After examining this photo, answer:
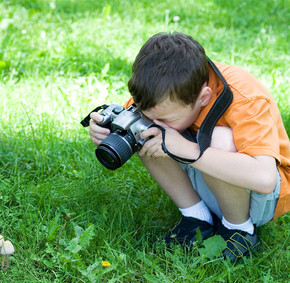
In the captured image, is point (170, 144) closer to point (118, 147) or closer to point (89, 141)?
point (118, 147)

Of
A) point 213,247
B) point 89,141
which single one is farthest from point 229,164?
point 89,141

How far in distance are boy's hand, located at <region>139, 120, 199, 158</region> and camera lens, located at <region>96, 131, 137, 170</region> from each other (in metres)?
0.06

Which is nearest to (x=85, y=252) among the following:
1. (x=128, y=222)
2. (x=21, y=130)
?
(x=128, y=222)

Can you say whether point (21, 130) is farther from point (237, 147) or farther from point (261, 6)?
point (261, 6)

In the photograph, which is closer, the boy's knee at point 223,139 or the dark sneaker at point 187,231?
the boy's knee at point 223,139

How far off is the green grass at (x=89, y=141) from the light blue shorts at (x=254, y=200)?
152 millimetres

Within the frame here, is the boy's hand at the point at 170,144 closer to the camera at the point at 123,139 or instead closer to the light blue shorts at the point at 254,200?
the camera at the point at 123,139

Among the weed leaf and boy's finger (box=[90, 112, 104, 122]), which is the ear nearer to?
boy's finger (box=[90, 112, 104, 122])

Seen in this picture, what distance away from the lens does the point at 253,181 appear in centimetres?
168

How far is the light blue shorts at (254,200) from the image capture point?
1.86m

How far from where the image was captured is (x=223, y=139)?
Result: 1.79m

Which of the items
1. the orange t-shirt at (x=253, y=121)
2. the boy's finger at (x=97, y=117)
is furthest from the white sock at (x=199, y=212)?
the boy's finger at (x=97, y=117)

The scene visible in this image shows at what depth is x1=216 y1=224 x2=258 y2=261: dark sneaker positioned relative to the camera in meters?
1.91

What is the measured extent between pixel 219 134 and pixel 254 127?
0.15 m
